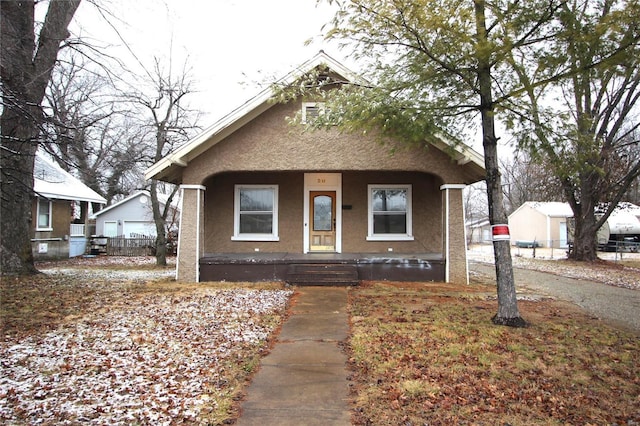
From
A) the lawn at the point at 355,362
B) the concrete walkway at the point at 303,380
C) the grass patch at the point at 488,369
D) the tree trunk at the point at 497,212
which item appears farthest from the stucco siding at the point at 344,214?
the tree trunk at the point at 497,212

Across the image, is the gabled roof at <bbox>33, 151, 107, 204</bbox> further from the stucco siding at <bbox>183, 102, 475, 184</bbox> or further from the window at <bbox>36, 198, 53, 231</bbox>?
the stucco siding at <bbox>183, 102, 475, 184</bbox>

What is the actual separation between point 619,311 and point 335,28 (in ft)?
24.4

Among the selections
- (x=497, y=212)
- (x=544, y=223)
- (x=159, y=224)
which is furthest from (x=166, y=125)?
(x=544, y=223)

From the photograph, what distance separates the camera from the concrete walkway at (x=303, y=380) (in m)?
3.32

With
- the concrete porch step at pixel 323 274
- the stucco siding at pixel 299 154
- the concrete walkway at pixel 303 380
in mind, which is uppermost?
the stucco siding at pixel 299 154

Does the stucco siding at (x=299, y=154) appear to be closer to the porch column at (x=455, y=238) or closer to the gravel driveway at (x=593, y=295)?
the porch column at (x=455, y=238)

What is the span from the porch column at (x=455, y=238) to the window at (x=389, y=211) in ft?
6.38

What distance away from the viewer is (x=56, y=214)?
64.5 feet

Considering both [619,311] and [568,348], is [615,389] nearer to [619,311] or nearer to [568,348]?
[568,348]

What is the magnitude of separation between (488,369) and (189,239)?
819 cm

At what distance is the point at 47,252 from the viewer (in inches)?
744

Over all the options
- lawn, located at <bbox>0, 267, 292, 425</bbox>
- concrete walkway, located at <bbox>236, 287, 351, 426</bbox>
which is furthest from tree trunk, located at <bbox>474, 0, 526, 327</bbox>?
lawn, located at <bbox>0, 267, 292, 425</bbox>

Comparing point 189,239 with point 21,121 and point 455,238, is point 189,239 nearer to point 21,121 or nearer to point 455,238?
point 21,121

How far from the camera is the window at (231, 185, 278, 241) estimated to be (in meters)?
12.4
